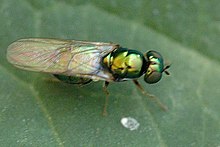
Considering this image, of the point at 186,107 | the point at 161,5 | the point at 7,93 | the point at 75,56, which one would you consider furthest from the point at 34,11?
the point at 186,107

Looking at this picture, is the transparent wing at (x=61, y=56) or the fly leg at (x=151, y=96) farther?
the fly leg at (x=151, y=96)

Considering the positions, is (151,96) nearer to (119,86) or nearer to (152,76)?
(152,76)

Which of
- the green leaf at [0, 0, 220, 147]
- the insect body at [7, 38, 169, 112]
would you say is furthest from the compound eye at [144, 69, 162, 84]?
the green leaf at [0, 0, 220, 147]

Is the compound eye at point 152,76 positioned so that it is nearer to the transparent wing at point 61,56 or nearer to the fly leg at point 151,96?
the fly leg at point 151,96

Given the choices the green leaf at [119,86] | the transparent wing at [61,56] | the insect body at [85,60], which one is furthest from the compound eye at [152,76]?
the transparent wing at [61,56]

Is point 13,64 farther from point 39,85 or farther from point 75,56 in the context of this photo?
point 75,56

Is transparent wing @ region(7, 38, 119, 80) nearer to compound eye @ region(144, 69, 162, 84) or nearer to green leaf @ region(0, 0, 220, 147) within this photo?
green leaf @ region(0, 0, 220, 147)

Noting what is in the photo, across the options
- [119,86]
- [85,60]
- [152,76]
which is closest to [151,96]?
[152,76]
